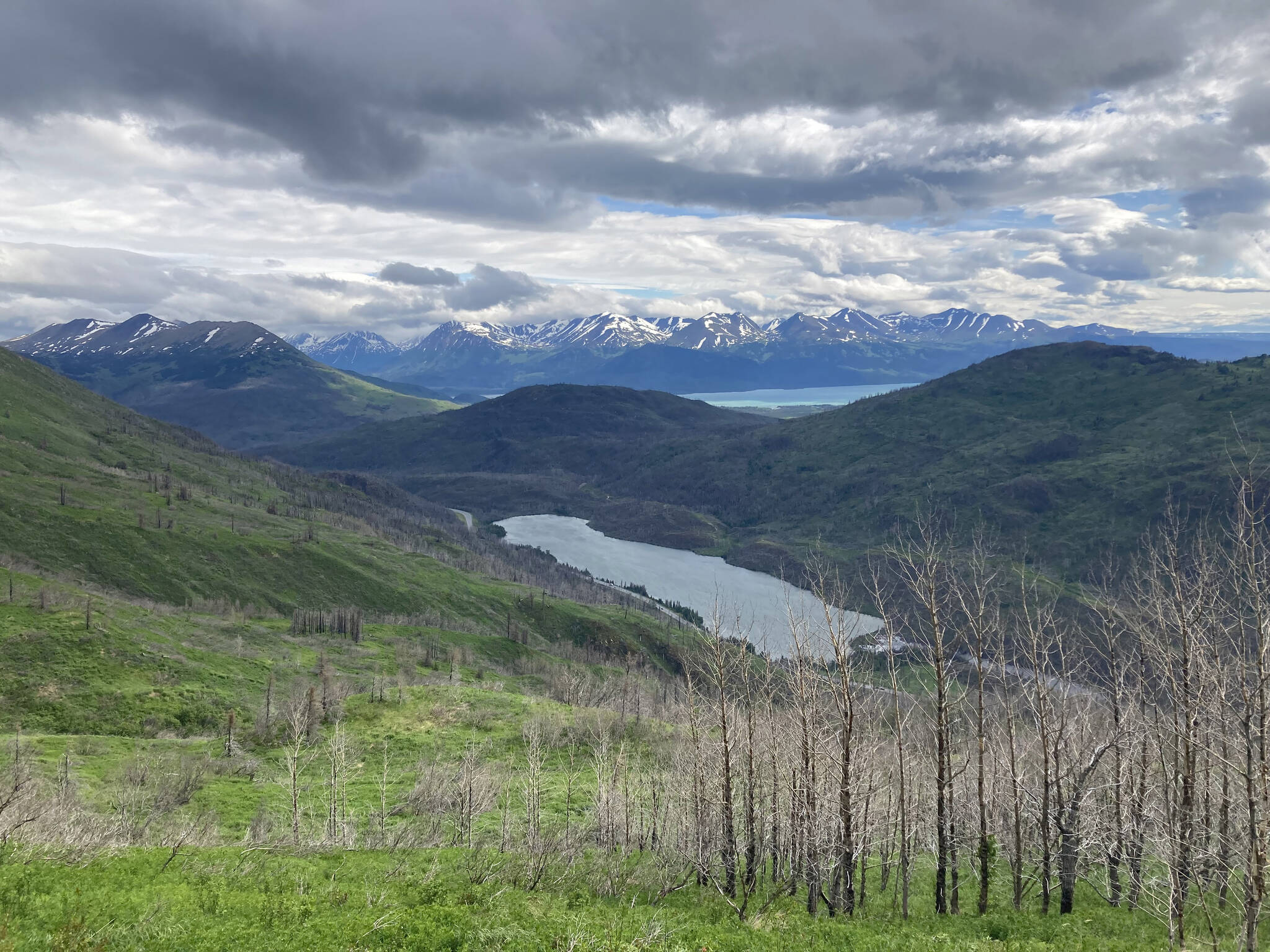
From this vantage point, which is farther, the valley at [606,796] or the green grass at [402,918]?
the valley at [606,796]

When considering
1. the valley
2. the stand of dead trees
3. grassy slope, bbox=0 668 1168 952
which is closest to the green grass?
grassy slope, bbox=0 668 1168 952

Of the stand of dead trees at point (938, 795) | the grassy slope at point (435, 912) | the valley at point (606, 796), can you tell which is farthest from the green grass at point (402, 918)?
the stand of dead trees at point (938, 795)

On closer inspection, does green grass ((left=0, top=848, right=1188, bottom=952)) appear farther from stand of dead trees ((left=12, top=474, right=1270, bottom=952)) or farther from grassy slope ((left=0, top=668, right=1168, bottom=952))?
stand of dead trees ((left=12, top=474, right=1270, bottom=952))

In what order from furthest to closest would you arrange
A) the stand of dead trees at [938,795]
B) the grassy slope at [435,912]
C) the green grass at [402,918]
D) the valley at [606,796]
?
the stand of dead trees at [938,795] → the valley at [606,796] → the grassy slope at [435,912] → the green grass at [402,918]

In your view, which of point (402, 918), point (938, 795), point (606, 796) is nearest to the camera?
point (402, 918)

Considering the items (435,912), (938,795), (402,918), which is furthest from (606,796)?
(402,918)

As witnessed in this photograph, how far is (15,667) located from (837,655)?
344 feet

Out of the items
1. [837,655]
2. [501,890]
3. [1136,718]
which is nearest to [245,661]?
[501,890]

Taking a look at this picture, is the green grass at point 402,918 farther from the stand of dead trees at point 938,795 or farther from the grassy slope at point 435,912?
the stand of dead trees at point 938,795

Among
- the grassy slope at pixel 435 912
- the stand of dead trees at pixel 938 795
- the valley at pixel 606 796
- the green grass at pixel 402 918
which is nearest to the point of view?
the green grass at pixel 402 918

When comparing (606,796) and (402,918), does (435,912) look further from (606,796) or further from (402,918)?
(606,796)

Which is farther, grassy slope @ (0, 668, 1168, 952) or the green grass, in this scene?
grassy slope @ (0, 668, 1168, 952)

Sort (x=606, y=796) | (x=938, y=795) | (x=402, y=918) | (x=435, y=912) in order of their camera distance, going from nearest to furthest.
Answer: (x=402, y=918), (x=435, y=912), (x=938, y=795), (x=606, y=796)

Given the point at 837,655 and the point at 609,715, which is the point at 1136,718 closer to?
the point at 837,655
